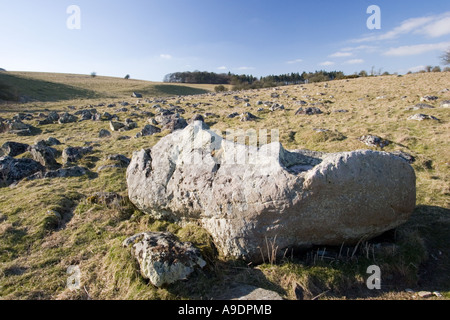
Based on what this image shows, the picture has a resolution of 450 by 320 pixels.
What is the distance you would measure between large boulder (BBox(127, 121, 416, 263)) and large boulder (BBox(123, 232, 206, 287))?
1.00 meters

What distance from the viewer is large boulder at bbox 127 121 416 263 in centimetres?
529

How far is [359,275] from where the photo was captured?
527 cm

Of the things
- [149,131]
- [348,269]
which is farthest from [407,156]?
[149,131]

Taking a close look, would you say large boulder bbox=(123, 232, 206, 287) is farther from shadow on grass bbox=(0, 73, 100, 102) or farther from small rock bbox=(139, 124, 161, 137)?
shadow on grass bbox=(0, 73, 100, 102)

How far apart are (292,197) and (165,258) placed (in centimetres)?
300

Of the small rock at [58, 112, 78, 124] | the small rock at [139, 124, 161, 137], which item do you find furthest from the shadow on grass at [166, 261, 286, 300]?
the small rock at [58, 112, 78, 124]

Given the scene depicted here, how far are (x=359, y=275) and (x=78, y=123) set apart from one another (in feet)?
91.9

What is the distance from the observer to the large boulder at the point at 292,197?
529 centimetres

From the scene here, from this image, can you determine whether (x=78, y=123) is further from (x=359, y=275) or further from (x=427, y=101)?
(x=427, y=101)

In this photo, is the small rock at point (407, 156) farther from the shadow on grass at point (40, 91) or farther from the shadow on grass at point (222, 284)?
the shadow on grass at point (40, 91)

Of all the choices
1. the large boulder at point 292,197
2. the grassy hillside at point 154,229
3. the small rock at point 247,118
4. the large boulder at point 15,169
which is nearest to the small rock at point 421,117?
the grassy hillside at point 154,229
